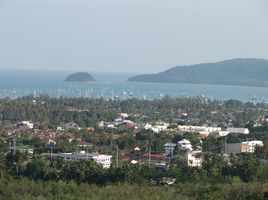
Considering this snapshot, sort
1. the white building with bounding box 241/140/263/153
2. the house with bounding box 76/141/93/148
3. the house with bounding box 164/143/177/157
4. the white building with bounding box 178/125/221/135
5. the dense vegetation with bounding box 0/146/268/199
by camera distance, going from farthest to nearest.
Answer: the white building with bounding box 178/125/221/135
the house with bounding box 76/141/93/148
the white building with bounding box 241/140/263/153
the house with bounding box 164/143/177/157
the dense vegetation with bounding box 0/146/268/199

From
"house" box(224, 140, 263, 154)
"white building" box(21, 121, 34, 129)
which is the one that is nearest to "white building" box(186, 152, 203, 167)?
"house" box(224, 140, 263, 154)

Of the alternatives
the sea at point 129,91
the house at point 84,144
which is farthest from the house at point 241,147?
the sea at point 129,91

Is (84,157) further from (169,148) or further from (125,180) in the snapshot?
(125,180)

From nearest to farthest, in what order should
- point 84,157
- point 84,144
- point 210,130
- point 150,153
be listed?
point 84,157
point 150,153
point 84,144
point 210,130

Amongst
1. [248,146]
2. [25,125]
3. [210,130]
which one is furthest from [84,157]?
[210,130]

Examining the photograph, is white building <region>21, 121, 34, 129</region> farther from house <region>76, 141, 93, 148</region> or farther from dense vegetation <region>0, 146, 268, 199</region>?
dense vegetation <region>0, 146, 268, 199</region>

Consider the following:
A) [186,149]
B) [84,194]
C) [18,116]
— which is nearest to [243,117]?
[18,116]
